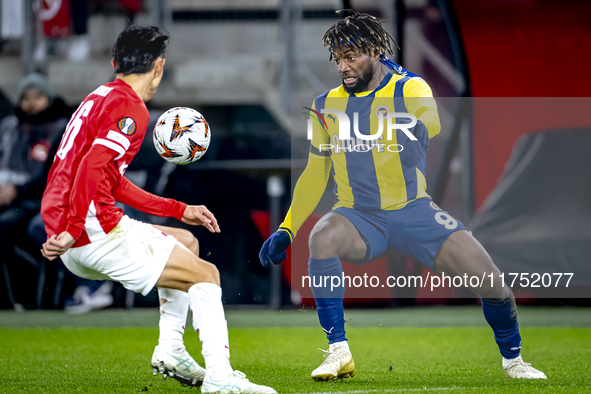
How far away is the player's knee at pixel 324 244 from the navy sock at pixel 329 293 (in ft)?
0.10

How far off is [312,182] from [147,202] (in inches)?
41.6

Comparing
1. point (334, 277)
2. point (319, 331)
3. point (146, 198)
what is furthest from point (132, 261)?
point (319, 331)

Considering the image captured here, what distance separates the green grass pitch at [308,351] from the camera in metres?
3.44

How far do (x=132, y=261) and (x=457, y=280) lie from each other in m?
1.68

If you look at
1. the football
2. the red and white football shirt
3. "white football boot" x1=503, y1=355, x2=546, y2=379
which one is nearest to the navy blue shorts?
"white football boot" x1=503, y1=355, x2=546, y2=379

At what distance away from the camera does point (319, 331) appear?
5.69 meters

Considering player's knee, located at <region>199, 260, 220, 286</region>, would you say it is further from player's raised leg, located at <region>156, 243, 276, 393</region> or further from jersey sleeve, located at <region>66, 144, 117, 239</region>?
jersey sleeve, located at <region>66, 144, 117, 239</region>

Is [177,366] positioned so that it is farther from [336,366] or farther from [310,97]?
[310,97]

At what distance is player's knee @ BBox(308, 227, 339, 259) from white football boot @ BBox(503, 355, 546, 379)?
1010 mm

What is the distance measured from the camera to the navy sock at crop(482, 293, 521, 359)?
11.9 feet

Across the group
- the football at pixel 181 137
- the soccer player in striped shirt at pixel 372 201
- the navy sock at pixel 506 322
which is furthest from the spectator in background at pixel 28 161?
the navy sock at pixel 506 322

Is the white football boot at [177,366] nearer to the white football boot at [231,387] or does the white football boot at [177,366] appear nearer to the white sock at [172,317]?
the white sock at [172,317]

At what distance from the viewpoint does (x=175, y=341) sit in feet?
10.7

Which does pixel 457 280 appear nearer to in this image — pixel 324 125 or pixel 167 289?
pixel 324 125
